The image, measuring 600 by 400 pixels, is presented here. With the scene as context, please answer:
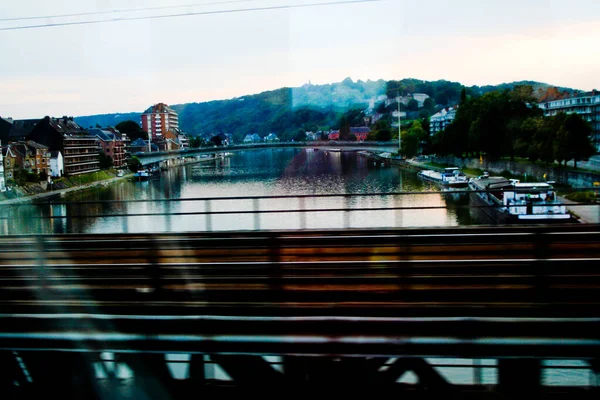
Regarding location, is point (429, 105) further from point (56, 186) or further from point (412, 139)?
→ point (56, 186)

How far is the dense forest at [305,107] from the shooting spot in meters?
6.34

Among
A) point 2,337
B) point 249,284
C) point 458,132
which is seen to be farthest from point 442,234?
point 2,337

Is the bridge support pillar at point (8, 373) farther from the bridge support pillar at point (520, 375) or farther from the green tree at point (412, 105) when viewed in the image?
the green tree at point (412, 105)

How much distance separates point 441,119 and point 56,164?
170 inches

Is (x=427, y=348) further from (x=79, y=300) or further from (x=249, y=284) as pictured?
(x=79, y=300)

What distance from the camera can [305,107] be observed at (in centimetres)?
650

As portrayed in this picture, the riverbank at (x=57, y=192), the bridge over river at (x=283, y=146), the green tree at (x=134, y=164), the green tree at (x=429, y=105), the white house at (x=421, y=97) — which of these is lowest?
the riverbank at (x=57, y=192)

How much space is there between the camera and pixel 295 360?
1.94 metres

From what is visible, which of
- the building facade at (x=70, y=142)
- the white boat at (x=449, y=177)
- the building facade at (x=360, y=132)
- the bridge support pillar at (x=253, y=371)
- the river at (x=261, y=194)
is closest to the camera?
the bridge support pillar at (x=253, y=371)

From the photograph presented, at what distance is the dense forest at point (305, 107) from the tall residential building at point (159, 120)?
8 centimetres

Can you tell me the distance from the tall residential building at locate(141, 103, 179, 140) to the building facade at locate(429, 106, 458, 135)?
3022mm

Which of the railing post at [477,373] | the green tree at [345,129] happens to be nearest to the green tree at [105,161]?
the green tree at [345,129]

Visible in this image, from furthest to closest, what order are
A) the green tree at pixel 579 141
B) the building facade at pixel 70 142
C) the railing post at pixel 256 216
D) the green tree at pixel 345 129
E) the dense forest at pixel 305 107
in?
1. the green tree at pixel 345 129
2. the dense forest at pixel 305 107
3. the building facade at pixel 70 142
4. the railing post at pixel 256 216
5. the green tree at pixel 579 141

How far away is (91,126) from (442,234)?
13.5 ft
